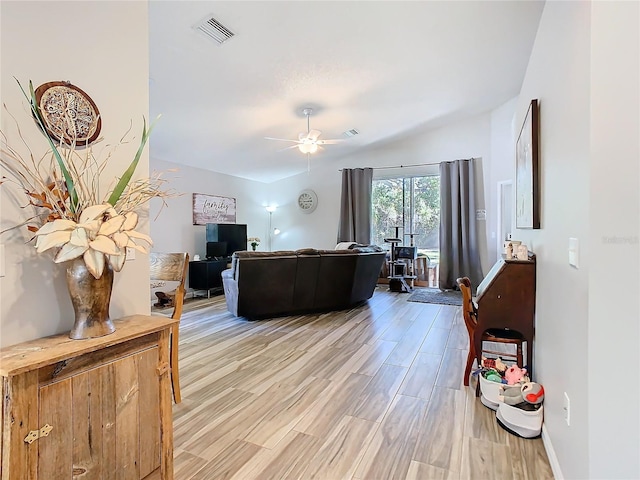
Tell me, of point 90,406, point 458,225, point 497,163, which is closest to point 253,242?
point 458,225

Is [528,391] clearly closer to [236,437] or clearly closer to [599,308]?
[599,308]

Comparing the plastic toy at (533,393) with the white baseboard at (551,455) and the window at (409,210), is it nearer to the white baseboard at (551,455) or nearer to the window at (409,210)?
the white baseboard at (551,455)

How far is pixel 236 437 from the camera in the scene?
1898mm

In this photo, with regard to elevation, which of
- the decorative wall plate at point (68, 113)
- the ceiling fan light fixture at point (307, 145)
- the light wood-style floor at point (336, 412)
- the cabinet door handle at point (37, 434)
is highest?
the ceiling fan light fixture at point (307, 145)

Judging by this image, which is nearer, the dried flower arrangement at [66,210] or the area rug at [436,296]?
the dried flower arrangement at [66,210]

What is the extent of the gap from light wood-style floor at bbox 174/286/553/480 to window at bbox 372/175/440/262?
354 centimetres

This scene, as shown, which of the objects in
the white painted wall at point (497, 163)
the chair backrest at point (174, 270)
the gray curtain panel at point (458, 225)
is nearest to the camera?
the chair backrest at point (174, 270)

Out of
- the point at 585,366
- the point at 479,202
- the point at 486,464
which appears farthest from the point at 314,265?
the point at 479,202

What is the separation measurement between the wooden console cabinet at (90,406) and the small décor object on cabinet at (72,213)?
0.12 meters

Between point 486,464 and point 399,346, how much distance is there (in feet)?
5.68

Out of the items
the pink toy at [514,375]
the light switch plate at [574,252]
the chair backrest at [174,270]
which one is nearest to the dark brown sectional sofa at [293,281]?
the chair backrest at [174,270]

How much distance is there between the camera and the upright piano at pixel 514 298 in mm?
2268

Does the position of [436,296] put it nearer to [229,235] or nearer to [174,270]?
[229,235]

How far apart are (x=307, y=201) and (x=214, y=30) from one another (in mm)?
5440
